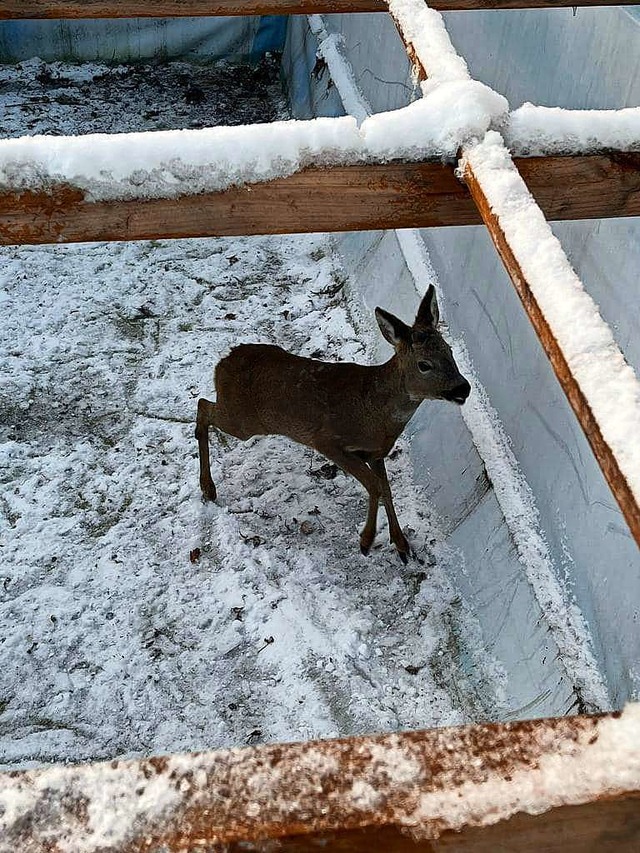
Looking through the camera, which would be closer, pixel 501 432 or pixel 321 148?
pixel 321 148

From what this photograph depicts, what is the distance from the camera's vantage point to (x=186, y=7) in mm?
3961

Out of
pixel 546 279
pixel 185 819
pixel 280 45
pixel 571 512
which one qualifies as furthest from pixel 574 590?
pixel 280 45

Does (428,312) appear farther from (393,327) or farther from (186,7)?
(186,7)

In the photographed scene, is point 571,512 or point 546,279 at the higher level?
point 546,279

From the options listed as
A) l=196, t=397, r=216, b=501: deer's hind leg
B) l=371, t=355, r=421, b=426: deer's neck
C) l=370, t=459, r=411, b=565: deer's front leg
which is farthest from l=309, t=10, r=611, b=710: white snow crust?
l=196, t=397, r=216, b=501: deer's hind leg

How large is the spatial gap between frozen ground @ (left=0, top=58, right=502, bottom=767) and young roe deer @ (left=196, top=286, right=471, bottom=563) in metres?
0.29

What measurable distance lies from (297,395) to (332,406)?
184 millimetres

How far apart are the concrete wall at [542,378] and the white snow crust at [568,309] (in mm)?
1138

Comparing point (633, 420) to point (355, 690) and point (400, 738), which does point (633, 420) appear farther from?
point (355, 690)

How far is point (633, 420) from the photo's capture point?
1301mm

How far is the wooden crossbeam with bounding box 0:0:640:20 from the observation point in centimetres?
366

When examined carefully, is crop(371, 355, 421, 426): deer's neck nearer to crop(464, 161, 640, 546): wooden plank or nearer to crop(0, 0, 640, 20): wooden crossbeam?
crop(0, 0, 640, 20): wooden crossbeam

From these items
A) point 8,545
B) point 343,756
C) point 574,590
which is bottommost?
point 8,545

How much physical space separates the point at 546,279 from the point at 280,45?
7.88 meters
